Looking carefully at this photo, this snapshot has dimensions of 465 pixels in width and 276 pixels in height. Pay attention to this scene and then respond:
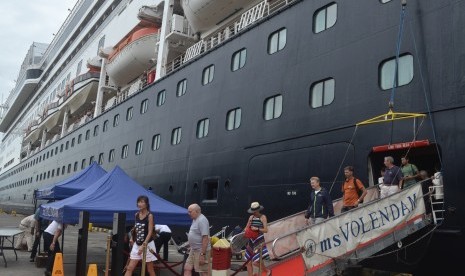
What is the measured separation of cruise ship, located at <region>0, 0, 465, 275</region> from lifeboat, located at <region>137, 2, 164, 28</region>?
6 cm

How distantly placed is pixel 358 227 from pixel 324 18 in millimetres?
5803

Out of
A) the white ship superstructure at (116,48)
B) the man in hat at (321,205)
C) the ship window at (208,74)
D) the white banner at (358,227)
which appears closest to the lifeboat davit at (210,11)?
the white ship superstructure at (116,48)

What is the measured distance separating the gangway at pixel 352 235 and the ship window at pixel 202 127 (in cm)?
769

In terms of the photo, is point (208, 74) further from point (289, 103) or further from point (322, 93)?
point (322, 93)

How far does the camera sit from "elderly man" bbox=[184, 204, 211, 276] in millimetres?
7203

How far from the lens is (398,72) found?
343 inches

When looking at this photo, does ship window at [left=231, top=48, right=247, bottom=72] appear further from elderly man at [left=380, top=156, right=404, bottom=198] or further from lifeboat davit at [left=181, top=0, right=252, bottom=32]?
elderly man at [left=380, top=156, right=404, bottom=198]

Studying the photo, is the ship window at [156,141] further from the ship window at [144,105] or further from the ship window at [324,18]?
the ship window at [324,18]

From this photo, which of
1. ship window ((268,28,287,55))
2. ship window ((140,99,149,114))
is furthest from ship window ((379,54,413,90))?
ship window ((140,99,149,114))

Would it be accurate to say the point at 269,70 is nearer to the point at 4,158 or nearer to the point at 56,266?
the point at 56,266

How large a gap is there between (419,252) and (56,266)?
20.2ft

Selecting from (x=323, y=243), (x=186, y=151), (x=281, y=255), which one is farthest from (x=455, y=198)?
(x=186, y=151)

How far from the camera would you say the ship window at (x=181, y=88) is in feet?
53.9

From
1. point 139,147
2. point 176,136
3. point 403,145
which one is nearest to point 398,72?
point 403,145
